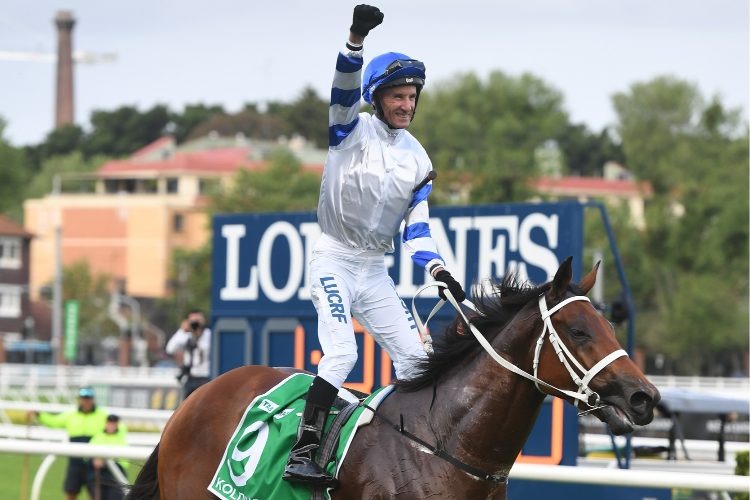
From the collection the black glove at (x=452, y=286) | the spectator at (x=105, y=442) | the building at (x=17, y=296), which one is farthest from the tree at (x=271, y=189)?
the black glove at (x=452, y=286)

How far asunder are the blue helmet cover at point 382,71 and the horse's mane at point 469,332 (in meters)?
0.94

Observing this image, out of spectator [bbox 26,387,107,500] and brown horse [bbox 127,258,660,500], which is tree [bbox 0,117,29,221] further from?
brown horse [bbox 127,258,660,500]

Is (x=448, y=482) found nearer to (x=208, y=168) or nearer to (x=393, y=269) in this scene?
(x=393, y=269)

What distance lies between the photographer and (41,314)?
197ft

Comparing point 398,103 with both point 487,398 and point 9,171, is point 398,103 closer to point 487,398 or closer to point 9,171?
point 487,398

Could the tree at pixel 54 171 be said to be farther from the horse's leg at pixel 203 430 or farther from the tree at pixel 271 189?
the horse's leg at pixel 203 430

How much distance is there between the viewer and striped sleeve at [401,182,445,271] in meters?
4.58

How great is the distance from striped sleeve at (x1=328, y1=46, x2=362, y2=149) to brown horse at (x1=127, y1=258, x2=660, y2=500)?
2.98 ft

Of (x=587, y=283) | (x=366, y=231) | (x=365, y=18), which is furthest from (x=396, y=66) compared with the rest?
(x=587, y=283)

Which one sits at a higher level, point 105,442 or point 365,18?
point 365,18

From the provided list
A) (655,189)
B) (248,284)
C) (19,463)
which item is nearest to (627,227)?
(655,189)

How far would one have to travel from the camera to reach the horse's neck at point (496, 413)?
13.5ft

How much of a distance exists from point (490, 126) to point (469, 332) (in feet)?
134

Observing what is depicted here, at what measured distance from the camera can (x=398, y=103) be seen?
4.50 metres
